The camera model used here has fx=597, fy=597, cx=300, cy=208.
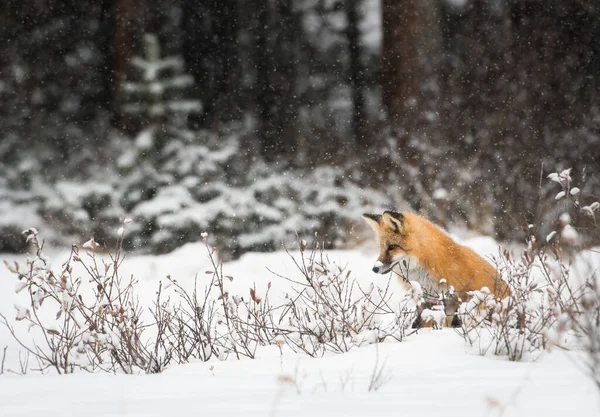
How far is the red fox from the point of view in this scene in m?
4.96

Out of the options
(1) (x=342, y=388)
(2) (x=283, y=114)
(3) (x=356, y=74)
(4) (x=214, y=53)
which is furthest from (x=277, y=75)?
(1) (x=342, y=388)

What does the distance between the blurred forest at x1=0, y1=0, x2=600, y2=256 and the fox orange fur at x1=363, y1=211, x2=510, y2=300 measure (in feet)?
21.0

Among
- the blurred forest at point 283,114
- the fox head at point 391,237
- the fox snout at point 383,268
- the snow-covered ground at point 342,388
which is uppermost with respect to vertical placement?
the blurred forest at point 283,114

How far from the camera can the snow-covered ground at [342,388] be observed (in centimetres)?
225

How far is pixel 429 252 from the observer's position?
5.08m

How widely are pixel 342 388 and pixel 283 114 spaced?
11957 mm

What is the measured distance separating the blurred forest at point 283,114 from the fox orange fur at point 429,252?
6387 mm

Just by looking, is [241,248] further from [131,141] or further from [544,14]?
[544,14]

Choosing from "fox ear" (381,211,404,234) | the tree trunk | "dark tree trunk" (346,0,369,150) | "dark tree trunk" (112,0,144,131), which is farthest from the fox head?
"dark tree trunk" (112,0,144,131)

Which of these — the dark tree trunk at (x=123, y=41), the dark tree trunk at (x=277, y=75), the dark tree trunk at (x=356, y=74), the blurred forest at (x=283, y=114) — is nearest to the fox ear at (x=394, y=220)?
the blurred forest at (x=283, y=114)

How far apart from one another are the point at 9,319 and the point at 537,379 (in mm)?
7257

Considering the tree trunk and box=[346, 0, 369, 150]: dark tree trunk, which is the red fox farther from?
box=[346, 0, 369, 150]: dark tree trunk

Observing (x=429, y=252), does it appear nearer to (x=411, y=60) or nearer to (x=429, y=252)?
(x=429, y=252)

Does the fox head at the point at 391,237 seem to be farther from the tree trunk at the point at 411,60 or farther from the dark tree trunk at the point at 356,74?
the dark tree trunk at the point at 356,74
